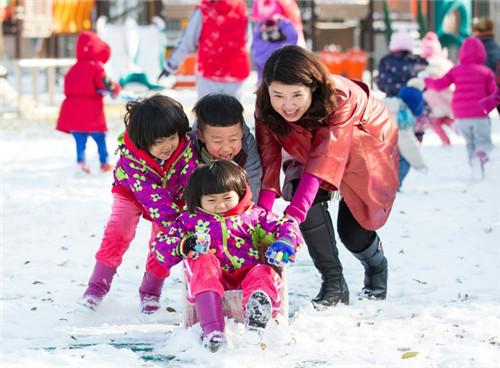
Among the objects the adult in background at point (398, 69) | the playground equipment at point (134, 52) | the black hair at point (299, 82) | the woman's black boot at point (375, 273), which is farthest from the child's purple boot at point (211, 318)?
the playground equipment at point (134, 52)

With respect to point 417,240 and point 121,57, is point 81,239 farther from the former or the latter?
point 121,57

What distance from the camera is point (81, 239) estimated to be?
5.54 meters

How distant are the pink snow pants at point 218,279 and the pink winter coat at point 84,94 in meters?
4.94

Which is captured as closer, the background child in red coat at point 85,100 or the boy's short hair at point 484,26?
the background child in red coat at point 85,100

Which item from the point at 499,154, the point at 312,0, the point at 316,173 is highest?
the point at 312,0

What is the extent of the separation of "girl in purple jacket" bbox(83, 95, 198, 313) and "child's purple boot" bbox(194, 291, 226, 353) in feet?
1.66

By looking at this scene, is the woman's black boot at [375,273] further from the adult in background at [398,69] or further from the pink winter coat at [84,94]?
the pink winter coat at [84,94]

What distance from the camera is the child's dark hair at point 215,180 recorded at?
11.0ft

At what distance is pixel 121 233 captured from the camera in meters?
3.91

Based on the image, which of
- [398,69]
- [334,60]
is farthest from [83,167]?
[334,60]

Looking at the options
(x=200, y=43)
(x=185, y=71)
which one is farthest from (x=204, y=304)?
(x=185, y=71)

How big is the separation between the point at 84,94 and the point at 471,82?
325 centimetres

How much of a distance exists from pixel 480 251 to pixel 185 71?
38.7 feet

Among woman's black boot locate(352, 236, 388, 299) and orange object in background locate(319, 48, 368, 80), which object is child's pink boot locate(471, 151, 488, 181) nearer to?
woman's black boot locate(352, 236, 388, 299)
